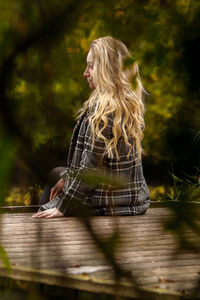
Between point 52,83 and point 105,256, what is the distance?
7.8 inches

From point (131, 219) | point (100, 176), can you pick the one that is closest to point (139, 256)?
point (131, 219)

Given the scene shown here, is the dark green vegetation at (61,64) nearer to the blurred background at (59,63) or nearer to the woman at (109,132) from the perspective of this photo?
the blurred background at (59,63)

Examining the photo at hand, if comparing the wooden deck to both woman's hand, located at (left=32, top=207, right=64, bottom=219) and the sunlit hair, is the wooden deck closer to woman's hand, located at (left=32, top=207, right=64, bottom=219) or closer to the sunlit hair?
woman's hand, located at (left=32, top=207, right=64, bottom=219)

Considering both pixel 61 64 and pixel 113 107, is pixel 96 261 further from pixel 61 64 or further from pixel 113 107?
pixel 61 64

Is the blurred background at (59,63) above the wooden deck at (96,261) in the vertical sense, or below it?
above

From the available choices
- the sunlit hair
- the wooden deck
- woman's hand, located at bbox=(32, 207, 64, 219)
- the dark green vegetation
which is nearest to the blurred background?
the dark green vegetation

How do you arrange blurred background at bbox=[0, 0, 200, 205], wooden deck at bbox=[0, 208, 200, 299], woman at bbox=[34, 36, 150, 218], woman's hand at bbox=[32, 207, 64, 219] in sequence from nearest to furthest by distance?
blurred background at bbox=[0, 0, 200, 205] → wooden deck at bbox=[0, 208, 200, 299] → woman at bbox=[34, 36, 150, 218] → woman's hand at bbox=[32, 207, 64, 219]

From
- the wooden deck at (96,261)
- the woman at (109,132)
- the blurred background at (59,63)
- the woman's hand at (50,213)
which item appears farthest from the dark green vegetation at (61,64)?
the woman's hand at (50,213)

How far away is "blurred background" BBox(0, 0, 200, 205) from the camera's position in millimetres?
566

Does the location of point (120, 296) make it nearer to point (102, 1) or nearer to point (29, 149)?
point (29, 149)

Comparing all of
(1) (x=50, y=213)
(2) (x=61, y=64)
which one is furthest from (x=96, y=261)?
(2) (x=61, y=64)

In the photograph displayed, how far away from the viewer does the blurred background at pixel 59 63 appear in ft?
1.86

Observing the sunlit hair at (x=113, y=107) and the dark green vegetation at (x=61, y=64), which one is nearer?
the dark green vegetation at (x=61, y=64)

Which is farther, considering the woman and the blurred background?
the woman
